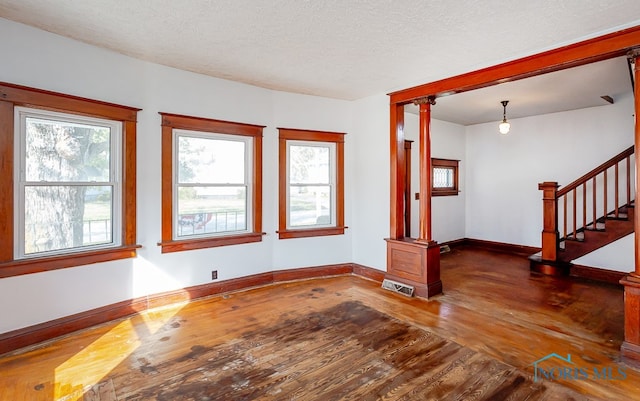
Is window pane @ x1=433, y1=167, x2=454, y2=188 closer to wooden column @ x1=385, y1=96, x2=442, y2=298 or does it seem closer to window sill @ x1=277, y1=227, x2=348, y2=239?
wooden column @ x1=385, y1=96, x2=442, y2=298

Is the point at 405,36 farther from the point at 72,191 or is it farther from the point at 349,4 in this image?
the point at 72,191

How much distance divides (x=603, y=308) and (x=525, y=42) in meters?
3.21

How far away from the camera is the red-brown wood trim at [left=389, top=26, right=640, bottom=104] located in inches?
113

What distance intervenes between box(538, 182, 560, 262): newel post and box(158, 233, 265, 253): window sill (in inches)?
185

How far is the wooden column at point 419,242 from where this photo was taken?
4.34 m

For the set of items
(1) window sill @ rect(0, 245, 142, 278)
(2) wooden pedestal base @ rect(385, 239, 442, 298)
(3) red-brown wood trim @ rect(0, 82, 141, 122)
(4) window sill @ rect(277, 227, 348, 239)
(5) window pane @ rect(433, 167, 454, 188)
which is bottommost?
(2) wooden pedestal base @ rect(385, 239, 442, 298)

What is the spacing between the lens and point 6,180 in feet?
9.45

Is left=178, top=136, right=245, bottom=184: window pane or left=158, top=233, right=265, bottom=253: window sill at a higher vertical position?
left=178, top=136, right=245, bottom=184: window pane

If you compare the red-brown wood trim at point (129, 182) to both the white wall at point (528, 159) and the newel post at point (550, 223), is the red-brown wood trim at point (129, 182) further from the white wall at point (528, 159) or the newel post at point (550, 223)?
the white wall at point (528, 159)

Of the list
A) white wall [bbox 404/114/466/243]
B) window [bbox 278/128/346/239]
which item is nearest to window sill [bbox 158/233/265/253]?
window [bbox 278/128/346/239]

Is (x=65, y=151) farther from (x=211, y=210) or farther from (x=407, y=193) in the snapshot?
(x=407, y=193)

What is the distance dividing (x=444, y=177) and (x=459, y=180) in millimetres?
495

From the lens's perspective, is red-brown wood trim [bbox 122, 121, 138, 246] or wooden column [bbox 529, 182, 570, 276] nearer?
red-brown wood trim [bbox 122, 121, 138, 246]

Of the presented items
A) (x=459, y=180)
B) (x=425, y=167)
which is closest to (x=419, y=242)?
(x=425, y=167)
